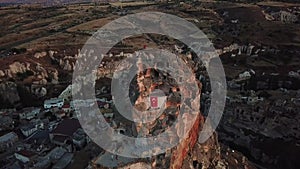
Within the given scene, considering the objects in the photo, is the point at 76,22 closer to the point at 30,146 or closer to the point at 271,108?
the point at 30,146

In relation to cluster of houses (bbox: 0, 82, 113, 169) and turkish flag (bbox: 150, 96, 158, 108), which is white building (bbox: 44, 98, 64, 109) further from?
turkish flag (bbox: 150, 96, 158, 108)

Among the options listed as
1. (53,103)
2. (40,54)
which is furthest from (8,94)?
(40,54)

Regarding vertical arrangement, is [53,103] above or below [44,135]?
below

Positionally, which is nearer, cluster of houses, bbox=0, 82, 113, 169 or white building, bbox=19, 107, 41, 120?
cluster of houses, bbox=0, 82, 113, 169

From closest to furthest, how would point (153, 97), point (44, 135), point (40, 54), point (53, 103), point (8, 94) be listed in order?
1. point (153, 97)
2. point (44, 135)
3. point (53, 103)
4. point (8, 94)
5. point (40, 54)

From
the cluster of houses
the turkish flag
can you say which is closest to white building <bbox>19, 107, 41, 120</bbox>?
the cluster of houses

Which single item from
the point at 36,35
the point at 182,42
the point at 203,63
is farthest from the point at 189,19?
the point at 203,63

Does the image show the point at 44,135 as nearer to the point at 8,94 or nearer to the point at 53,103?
the point at 53,103

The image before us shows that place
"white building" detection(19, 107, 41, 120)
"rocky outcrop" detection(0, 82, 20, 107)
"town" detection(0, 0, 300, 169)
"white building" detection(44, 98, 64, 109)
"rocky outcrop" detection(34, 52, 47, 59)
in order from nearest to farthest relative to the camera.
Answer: "town" detection(0, 0, 300, 169), "white building" detection(19, 107, 41, 120), "white building" detection(44, 98, 64, 109), "rocky outcrop" detection(0, 82, 20, 107), "rocky outcrop" detection(34, 52, 47, 59)

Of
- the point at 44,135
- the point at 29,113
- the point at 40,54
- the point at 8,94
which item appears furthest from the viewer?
the point at 40,54

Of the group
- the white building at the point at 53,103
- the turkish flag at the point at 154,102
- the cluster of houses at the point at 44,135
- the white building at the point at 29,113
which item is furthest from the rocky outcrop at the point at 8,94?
the turkish flag at the point at 154,102

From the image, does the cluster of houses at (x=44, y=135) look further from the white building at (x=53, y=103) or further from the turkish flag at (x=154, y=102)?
the turkish flag at (x=154, y=102)
